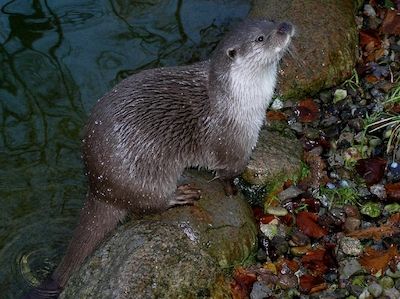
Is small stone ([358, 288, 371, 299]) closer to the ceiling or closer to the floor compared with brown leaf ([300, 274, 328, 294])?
closer to the ceiling

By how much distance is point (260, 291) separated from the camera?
10.5 feet

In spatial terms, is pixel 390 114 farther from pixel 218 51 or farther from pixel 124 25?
pixel 124 25

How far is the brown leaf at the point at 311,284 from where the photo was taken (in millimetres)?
3203

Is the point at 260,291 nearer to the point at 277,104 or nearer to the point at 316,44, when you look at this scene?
the point at 277,104

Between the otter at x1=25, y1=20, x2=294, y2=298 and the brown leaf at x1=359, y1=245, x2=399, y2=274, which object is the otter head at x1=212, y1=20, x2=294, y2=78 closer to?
the otter at x1=25, y1=20, x2=294, y2=298

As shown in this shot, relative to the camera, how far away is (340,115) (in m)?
3.98

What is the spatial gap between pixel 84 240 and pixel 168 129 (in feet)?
1.90

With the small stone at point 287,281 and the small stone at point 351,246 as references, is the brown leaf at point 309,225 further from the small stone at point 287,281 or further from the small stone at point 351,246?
the small stone at point 287,281

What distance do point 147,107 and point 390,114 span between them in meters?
1.29

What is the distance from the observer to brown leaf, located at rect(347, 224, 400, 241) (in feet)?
11.0

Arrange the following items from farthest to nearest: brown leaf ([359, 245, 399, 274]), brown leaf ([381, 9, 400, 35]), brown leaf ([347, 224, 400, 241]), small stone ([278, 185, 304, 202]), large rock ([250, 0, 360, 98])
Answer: brown leaf ([381, 9, 400, 35]), large rock ([250, 0, 360, 98]), small stone ([278, 185, 304, 202]), brown leaf ([347, 224, 400, 241]), brown leaf ([359, 245, 399, 274])

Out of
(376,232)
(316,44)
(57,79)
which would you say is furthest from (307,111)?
Result: (57,79)

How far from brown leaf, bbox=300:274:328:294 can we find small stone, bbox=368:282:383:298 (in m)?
0.18

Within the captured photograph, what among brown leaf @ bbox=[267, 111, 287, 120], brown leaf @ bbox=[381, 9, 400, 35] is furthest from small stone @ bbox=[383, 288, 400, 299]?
brown leaf @ bbox=[381, 9, 400, 35]
